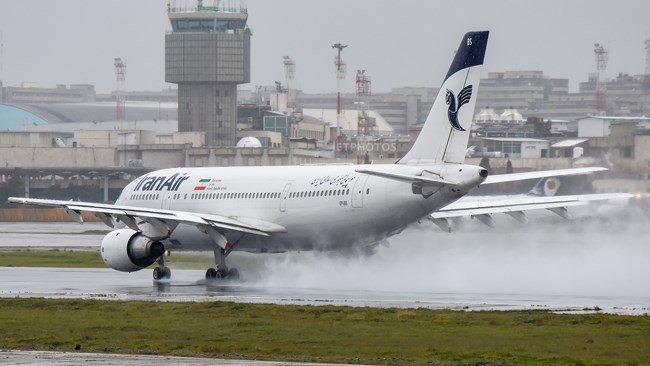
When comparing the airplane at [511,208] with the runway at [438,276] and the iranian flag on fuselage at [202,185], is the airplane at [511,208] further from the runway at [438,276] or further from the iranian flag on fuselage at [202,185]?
the iranian flag on fuselage at [202,185]

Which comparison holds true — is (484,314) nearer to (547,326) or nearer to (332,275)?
(547,326)

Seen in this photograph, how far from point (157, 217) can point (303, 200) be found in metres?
5.60

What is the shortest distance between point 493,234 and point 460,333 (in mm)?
28114

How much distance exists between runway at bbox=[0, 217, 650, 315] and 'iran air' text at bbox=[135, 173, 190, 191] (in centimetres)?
387

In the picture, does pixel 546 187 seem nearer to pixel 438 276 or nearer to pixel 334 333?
pixel 438 276

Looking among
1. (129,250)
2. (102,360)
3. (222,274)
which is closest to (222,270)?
(222,274)

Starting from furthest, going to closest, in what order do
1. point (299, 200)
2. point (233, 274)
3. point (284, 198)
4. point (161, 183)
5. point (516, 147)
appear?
point (516, 147) → point (161, 183) → point (233, 274) → point (284, 198) → point (299, 200)

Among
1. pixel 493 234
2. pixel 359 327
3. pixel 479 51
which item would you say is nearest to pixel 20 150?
pixel 493 234

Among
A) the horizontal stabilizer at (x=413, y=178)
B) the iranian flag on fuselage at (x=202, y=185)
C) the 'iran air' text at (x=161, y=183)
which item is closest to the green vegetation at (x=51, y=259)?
the 'iran air' text at (x=161, y=183)

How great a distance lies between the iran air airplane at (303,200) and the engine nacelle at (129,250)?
0.04 meters

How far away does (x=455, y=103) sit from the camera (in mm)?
46250

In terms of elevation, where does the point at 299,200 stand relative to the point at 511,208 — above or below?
above

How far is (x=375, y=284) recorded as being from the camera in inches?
1935

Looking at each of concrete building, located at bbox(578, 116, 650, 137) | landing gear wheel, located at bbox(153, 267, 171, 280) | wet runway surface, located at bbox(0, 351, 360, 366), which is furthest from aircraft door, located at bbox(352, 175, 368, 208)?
concrete building, located at bbox(578, 116, 650, 137)
